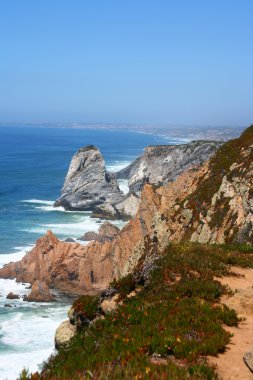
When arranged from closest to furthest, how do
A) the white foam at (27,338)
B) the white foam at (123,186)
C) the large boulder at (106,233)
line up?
1. the white foam at (27,338)
2. the large boulder at (106,233)
3. the white foam at (123,186)

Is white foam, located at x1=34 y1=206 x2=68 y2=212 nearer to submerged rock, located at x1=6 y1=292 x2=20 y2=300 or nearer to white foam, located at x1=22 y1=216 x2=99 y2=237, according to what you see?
white foam, located at x1=22 y1=216 x2=99 y2=237

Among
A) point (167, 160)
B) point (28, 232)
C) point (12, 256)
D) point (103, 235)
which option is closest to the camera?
point (12, 256)

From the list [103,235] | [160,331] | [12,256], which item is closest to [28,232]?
[103,235]

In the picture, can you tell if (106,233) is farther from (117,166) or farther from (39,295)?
(117,166)

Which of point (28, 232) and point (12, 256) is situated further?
point (28, 232)

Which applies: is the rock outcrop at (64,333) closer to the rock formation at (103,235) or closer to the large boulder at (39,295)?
the large boulder at (39,295)

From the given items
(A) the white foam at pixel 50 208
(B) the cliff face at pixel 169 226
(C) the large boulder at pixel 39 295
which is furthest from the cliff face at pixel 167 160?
(C) the large boulder at pixel 39 295

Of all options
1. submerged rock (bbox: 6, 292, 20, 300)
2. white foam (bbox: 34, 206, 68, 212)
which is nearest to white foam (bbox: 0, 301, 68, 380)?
submerged rock (bbox: 6, 292, 20, 300)
